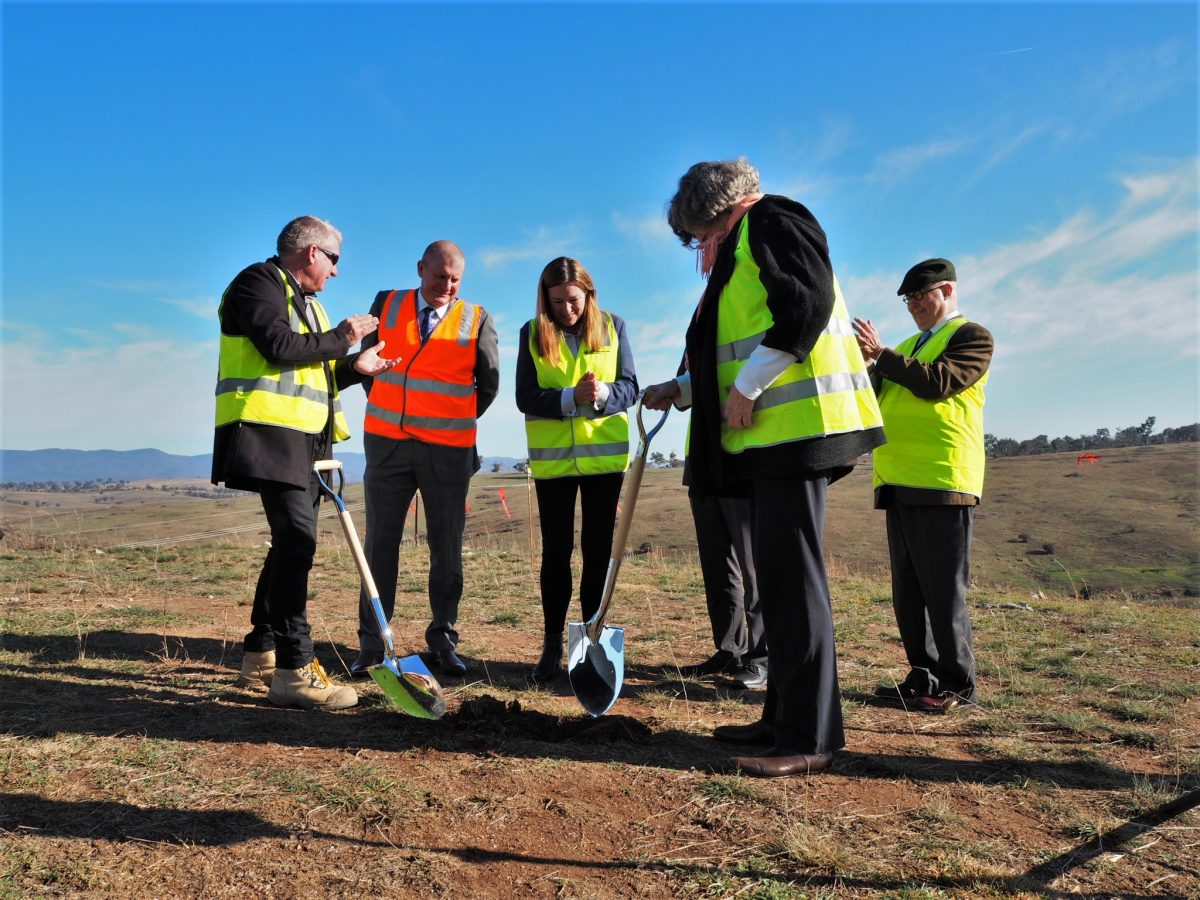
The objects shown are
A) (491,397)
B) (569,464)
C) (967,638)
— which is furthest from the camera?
(491,397)

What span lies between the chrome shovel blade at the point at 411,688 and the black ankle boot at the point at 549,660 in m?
0.98

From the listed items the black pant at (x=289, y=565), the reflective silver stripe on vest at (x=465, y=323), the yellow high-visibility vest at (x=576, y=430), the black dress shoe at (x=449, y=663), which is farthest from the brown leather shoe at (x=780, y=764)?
the reflective silver stripe on vest at (x=465, y=323)

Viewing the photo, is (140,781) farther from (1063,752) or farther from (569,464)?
(1063,752)

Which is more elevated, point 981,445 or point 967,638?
point 981,445

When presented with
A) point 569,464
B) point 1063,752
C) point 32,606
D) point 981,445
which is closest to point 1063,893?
point 1063,752

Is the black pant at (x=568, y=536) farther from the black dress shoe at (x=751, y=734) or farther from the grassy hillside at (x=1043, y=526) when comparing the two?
the grassy hillside at (x=1043, y=526)

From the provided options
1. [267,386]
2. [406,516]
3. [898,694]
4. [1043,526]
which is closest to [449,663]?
[406,516]

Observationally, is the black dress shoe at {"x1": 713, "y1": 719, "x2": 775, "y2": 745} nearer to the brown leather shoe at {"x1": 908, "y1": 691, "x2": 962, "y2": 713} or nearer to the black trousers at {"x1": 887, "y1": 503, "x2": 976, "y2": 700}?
the brown leather shoe at {"x1": 908, "y1": 691, "x2": 962, "y2": 713}

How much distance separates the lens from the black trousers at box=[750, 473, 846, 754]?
9.91ft

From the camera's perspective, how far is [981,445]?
421 cm

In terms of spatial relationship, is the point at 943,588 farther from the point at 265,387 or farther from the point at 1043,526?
the point at 1043,526

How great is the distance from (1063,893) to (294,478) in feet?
10.9

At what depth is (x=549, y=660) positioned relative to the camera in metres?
4.45

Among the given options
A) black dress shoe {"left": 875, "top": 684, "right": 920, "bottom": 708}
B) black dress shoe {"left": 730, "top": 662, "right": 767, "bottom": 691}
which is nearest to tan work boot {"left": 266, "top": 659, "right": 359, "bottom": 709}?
black dress shoe {"left": 730, "top": 662, "right": 767, "bottom": 691}
